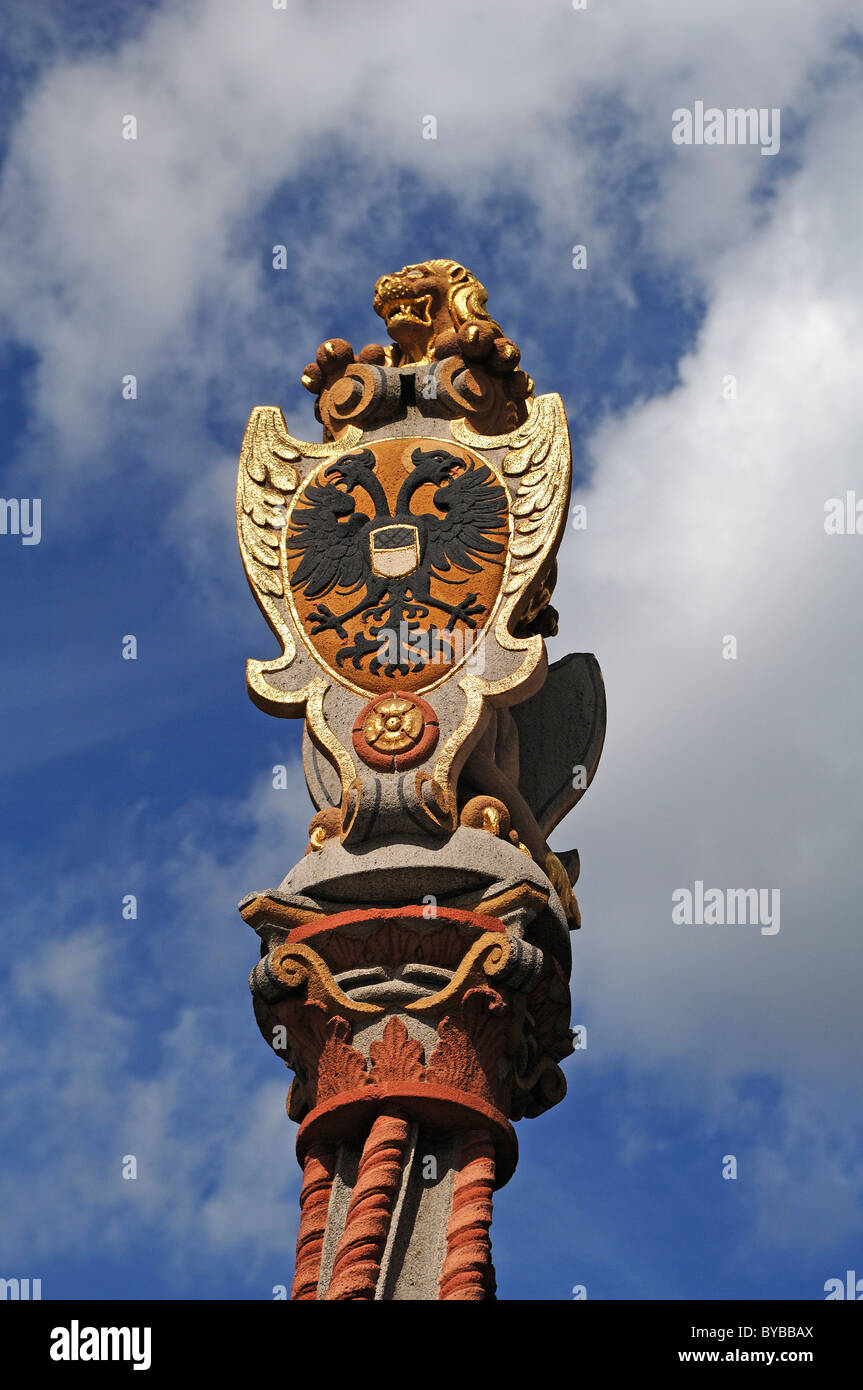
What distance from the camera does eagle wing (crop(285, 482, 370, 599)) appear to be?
53.9ft

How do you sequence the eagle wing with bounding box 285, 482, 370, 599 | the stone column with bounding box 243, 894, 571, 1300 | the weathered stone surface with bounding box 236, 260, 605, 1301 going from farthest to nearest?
the eagle wing with bounding box 285, 482, 370, 599
the weathered stone surface with bounding box 236, 260, 605, 1301
the stone column with bounding box 243, 894, 571, 1300

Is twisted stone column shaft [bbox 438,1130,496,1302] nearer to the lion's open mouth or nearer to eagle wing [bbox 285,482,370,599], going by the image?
eagle wing [bbox 285,482,370,599]

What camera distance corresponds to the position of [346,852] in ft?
49.6

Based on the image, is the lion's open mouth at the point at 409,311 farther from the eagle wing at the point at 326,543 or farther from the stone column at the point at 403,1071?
the stone column at the point at 403,1071

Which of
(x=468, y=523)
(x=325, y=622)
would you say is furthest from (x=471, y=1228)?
(x=468, y=523)

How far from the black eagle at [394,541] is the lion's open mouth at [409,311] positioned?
5.58 ft

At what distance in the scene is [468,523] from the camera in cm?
1647

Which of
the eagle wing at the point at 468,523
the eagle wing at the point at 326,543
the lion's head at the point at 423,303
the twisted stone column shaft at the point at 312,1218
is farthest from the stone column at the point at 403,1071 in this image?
the lion's head at the point at 423,303

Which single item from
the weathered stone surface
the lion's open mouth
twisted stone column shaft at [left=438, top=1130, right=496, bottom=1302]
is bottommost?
twisted stone column shaft at [left=438, top=1130, right=496, bottom=1302]

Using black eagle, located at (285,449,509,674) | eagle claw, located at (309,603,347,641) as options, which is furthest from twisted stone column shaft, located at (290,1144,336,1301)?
eagle claw, located at (309,603,347,641)

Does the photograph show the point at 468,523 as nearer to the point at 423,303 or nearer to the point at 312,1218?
the point at 423,303

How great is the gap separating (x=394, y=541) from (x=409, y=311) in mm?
2743

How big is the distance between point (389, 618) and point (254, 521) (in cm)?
161
